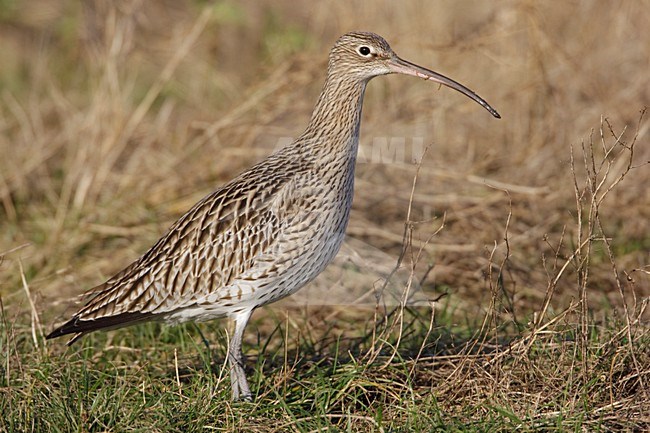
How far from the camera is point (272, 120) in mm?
8242

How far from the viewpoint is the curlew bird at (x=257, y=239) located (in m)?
5.00

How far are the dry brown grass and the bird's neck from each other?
48.8 inches

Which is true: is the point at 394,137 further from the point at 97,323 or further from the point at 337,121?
the point at 97,323

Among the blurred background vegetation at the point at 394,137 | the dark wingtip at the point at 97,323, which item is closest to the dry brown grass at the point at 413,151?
the blurred background vegetation at the point at 394,137

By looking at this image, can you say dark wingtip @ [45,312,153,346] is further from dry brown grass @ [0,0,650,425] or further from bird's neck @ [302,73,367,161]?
bird's neck @ [302,73,367,161]

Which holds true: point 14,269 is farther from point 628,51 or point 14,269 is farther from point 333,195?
point 628,51

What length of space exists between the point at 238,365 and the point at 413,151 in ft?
14.6

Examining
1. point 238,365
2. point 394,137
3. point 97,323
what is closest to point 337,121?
point 238,365

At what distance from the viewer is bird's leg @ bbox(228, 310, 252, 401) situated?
4906mm

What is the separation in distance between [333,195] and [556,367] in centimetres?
142

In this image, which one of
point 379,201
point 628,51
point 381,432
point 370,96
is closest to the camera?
point 381,432

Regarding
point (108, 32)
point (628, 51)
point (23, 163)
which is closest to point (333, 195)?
point (108, 32)

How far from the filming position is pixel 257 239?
5.07 meters

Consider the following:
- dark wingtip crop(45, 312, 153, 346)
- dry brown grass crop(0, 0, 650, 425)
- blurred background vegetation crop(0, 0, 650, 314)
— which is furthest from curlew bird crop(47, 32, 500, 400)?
blurred background vegetation crop(0, 0, 650, 314)
